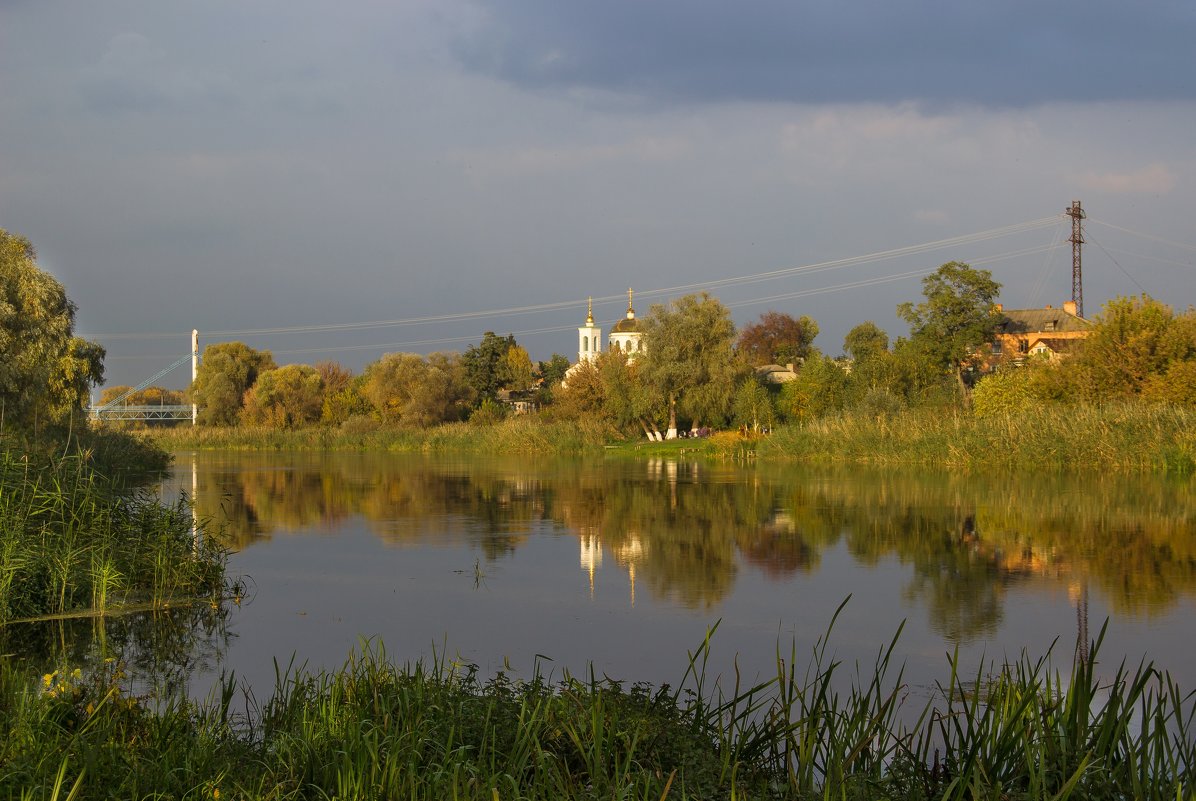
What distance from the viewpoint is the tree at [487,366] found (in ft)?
289

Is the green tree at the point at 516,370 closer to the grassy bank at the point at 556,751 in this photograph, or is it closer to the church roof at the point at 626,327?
the church roof at the point at 626,327

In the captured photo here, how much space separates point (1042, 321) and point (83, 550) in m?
82.7

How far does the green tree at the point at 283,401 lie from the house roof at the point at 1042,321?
172ft

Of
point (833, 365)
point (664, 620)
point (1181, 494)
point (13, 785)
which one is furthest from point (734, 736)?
point (833, 365)

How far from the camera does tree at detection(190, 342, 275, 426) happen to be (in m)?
89.7

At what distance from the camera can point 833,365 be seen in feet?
181

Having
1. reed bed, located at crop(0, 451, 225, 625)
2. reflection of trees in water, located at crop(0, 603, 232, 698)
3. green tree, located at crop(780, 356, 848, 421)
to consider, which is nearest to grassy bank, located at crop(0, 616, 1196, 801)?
reflection of trees in water, located at crop(0, 603, 232, 698)

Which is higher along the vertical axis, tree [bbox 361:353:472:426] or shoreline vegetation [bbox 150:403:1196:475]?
tree [bbox 361:353:472:426]

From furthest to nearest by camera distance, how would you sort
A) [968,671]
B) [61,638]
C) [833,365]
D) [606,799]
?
1. [833,365]
2. [61,638]
3. [968,671]
4. [606,799]

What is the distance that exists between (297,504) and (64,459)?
1396 cm

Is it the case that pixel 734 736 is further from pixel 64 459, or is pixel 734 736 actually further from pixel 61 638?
pixel 64 459

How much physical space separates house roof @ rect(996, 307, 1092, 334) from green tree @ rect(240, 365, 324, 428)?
52.5m

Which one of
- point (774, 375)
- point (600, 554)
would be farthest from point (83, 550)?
point (774, 375)

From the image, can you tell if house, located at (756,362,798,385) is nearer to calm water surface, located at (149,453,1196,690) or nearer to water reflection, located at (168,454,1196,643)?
A: water reflection, located at (168,454,1196,643)
